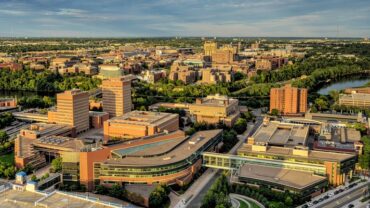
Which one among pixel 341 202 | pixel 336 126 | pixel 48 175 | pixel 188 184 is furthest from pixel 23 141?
pixel 336 126

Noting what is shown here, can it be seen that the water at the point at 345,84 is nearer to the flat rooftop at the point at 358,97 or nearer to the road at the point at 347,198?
the flat rooftop at the point at 358,97

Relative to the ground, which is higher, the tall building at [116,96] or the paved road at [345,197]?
the tall building at [116,96]

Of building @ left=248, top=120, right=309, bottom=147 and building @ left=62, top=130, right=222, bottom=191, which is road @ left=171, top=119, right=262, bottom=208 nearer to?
building @ left=62, top=130, right=222, bottom=191

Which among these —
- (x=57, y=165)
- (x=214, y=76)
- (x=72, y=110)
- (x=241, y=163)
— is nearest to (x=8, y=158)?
(x=57, y=165)

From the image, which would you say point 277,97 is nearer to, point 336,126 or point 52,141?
point 336,126

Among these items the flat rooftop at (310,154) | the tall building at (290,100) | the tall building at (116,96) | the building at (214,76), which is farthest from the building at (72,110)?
the building at (214,76)
